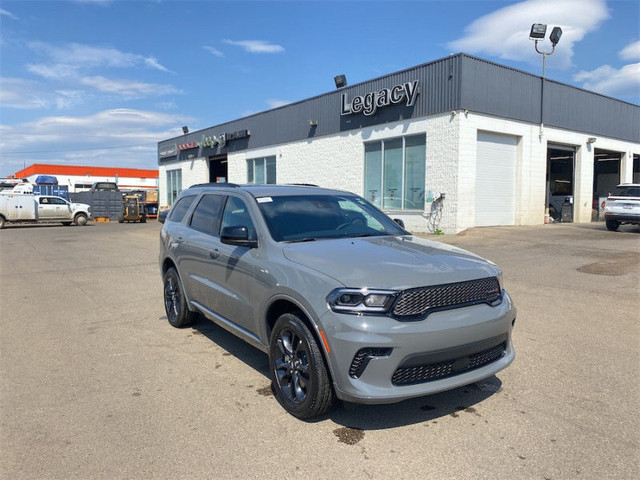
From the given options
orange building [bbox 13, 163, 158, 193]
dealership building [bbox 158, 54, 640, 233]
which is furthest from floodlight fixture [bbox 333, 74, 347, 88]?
orange building [bbox 13, 163, 158, 193]

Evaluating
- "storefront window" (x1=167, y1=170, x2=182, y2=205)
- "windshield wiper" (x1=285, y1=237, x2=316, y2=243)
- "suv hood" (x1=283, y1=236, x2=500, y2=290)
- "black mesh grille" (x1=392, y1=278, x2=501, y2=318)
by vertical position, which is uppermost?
"storefront window" (x1=167, y1=170, x2=182, y2=205)

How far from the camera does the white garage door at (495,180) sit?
18.5 meters

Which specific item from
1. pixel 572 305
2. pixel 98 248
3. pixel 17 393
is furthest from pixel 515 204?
pixel 17 393

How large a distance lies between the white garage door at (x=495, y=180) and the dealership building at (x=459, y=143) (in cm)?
4

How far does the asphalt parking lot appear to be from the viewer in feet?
9.86

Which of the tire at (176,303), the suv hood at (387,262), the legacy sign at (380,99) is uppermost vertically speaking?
the legacy sign at (380,99)

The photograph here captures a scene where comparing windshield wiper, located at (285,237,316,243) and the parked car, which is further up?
the parked car

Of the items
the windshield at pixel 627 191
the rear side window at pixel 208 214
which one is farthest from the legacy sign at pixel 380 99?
the rear side window at pixel 208 214

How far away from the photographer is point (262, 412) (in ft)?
12.3

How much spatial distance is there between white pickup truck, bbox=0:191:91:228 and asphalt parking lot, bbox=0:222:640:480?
26438 mm

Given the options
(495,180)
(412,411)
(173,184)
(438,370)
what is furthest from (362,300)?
(173,184)

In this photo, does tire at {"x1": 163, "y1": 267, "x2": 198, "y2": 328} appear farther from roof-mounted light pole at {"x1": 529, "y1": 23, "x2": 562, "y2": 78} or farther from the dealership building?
roof-mounted light pole at {"x1": 529, "y1": 23, "x2": 562, "y2": 78}

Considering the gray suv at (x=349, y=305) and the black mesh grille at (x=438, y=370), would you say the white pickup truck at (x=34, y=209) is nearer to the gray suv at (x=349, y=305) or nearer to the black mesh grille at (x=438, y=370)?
the gray suv at (x=349, y=305)

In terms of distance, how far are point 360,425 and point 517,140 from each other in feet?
61.6
